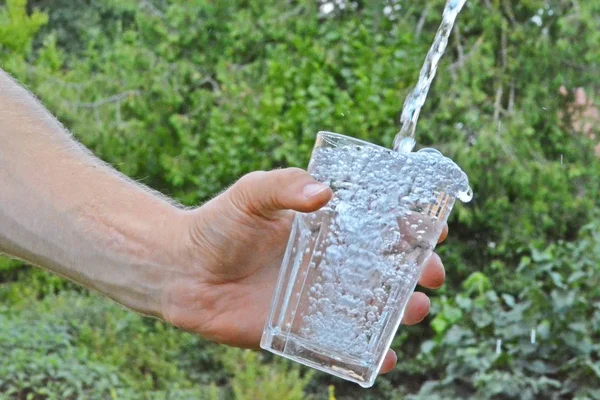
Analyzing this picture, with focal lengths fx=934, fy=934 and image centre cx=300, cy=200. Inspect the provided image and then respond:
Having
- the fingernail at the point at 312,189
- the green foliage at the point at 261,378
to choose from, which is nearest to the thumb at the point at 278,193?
the fingernail at the point at 312,189

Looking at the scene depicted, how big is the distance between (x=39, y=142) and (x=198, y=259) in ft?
1.23

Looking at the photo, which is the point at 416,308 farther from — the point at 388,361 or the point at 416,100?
the point at 416,100

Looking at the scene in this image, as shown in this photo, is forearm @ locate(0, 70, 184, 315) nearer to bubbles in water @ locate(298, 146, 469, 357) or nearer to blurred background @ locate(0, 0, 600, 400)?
bubbles in water @ locate(298, 146, 469, 357)

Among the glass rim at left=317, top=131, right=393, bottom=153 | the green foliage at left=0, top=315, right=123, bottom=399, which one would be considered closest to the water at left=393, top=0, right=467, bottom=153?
the glass rim at left=317, top=131, right=393, bottom=153

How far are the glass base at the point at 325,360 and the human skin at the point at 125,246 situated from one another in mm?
157

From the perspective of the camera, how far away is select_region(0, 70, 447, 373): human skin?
1617 mm

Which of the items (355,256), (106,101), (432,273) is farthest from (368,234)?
(106,101)

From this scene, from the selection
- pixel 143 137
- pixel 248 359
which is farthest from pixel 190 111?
pixel 248 359

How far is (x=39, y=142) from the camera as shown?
5.54ft

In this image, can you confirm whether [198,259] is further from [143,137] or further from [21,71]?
[21,71]

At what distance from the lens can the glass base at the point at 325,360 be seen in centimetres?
141

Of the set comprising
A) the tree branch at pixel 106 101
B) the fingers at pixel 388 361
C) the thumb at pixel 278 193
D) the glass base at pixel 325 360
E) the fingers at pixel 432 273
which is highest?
the thumb at pixel 278 193

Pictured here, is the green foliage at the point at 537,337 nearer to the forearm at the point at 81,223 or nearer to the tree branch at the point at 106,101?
the forearm at the point at 81,223

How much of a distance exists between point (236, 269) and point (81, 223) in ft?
0.95
